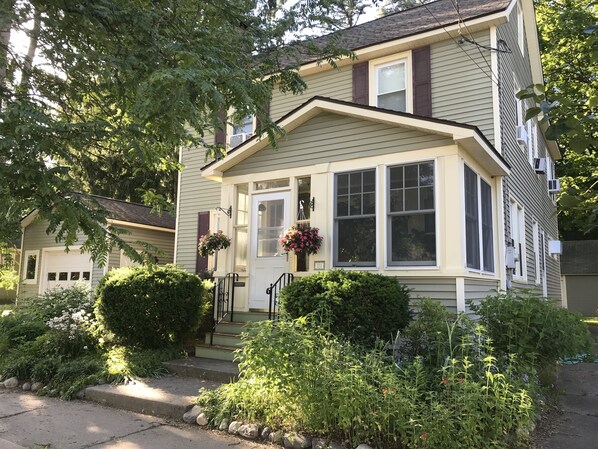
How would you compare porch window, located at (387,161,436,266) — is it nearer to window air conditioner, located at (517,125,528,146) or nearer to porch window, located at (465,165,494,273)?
porch window, located at (465,165,494,273)

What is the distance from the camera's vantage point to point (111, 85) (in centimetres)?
541

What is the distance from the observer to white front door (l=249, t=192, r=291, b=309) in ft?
27.6

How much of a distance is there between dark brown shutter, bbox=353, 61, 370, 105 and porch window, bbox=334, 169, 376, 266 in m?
3.08

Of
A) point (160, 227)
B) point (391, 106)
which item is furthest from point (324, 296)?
point (160, 227)

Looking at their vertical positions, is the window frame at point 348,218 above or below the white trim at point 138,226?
below

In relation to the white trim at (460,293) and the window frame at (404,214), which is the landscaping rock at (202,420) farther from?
the white trim at (460,293)

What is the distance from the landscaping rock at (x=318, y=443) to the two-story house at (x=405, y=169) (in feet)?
10.9

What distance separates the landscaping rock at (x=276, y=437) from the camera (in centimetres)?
436

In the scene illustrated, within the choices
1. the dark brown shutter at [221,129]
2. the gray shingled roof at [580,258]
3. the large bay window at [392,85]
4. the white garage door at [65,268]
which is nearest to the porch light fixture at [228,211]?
the dark brown shutter at [221,129]

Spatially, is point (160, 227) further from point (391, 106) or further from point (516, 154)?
point (516, 154)

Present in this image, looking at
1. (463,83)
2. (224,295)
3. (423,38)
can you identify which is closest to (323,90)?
(423,38)

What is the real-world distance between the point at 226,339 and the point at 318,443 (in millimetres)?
3798

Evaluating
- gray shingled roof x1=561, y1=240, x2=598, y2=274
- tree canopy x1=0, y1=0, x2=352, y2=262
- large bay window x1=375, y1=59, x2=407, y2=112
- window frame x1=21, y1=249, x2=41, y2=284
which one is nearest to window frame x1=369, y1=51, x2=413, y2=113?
large bay window x1=375, y1=59, x2=407, y2=112

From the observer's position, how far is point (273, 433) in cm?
444
